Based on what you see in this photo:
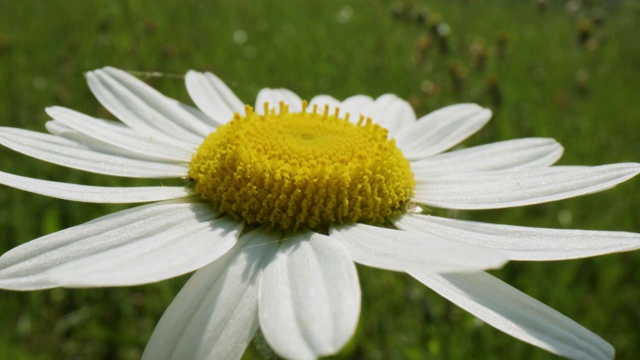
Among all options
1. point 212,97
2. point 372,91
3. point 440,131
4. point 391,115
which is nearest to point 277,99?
point 212,97

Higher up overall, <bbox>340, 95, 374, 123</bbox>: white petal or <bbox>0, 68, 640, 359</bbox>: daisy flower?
<bbox>340, 95, 374, 123</bbox>: white petal

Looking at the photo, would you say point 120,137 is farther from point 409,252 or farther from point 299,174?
point 409,252

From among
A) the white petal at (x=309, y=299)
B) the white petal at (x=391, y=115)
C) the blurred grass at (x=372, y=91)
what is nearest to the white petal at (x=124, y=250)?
the white petal at (x=309, y=299)

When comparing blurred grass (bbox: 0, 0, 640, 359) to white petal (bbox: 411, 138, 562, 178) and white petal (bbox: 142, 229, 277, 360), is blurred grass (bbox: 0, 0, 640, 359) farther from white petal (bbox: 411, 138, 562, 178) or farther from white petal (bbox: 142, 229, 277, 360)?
white petal (bbox: 142, 229, 277, 360)

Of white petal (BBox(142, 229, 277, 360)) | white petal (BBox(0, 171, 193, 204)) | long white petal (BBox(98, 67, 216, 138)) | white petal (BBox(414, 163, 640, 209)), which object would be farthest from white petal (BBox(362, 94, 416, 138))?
white petal (BBox(142, 229, 277, 360))

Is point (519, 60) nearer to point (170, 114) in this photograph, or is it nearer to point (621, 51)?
point (621, 51)

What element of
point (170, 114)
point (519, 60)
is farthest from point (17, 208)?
point (519, 60)
